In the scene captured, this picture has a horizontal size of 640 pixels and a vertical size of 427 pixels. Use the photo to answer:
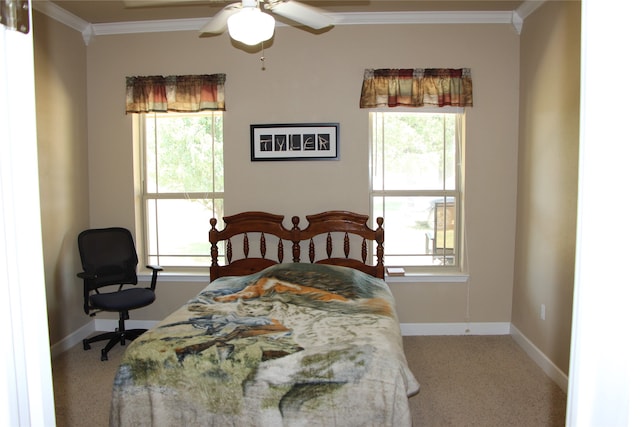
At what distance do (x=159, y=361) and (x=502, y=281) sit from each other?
313 centimetres

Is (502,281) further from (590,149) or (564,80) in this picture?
(590,149)

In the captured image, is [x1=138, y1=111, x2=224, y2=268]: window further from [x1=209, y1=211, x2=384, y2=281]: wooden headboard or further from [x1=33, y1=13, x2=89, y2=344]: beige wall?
[x1=33, y1=13, x2=89, y2=344]: beige wall

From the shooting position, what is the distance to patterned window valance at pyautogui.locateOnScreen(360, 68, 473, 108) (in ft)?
12.9

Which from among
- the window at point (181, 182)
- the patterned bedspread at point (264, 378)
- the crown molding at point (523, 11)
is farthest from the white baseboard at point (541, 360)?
the window at point (181, 182)

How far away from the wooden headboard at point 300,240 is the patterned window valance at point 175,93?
1.08 m

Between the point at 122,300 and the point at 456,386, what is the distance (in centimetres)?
268

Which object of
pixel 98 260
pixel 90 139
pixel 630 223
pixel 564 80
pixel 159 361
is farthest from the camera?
pixel 90 139

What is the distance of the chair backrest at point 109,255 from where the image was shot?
3.86 meters

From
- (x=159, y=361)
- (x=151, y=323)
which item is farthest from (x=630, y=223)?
(x=151, y=323)

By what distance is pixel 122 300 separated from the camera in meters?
3.65

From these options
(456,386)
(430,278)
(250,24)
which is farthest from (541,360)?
(250,24)

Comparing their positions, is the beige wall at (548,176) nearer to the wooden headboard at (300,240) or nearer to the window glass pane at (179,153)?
the wooden headboard at (300,240)

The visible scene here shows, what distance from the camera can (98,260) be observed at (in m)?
3.91

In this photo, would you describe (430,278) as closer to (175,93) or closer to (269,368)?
(269,368)
